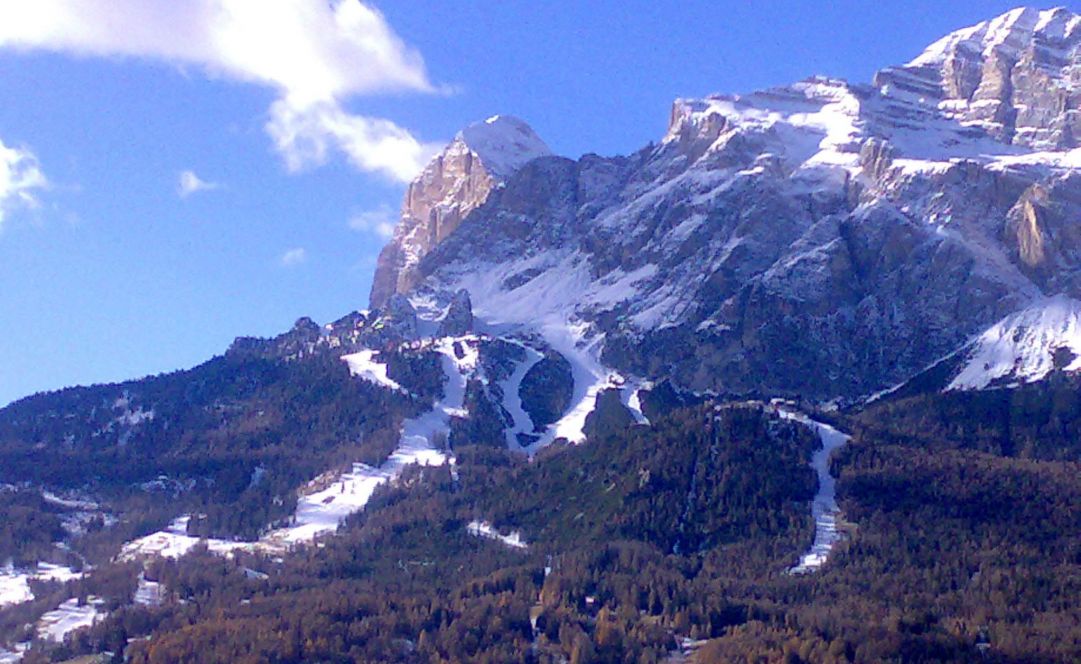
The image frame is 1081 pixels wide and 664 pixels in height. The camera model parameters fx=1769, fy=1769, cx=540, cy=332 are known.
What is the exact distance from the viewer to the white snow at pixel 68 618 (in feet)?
563

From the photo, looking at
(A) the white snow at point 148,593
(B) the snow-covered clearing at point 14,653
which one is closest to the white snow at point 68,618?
(B) the snow-covered clearing at point 14,653

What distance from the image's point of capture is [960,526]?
619 ft

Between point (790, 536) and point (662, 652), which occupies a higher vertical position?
point (790, 536)

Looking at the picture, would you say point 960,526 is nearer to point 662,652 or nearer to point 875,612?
point 875,612

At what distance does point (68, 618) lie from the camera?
17738cm

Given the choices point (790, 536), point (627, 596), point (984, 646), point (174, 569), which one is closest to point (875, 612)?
point (984, 646)

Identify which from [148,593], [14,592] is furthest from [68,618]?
[14,592]

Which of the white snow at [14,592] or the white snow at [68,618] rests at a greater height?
the white snow at [14,592]

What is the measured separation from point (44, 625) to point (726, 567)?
69268 mm

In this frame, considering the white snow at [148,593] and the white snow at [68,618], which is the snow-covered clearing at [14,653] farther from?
the white snow at [148,593]

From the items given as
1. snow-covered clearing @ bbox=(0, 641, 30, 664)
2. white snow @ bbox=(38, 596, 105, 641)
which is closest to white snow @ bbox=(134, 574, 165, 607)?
white snow @ bbox=(38, 596, 105, 641)

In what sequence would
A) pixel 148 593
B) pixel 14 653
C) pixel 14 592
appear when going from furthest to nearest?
pixel 14 592
pixel 148 593
pixel 14 653

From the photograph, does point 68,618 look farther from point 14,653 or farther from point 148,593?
point 14,653

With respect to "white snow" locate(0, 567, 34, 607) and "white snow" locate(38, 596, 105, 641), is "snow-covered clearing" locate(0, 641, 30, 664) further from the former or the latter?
"white snow" locate(0, 567, 34, 607)
